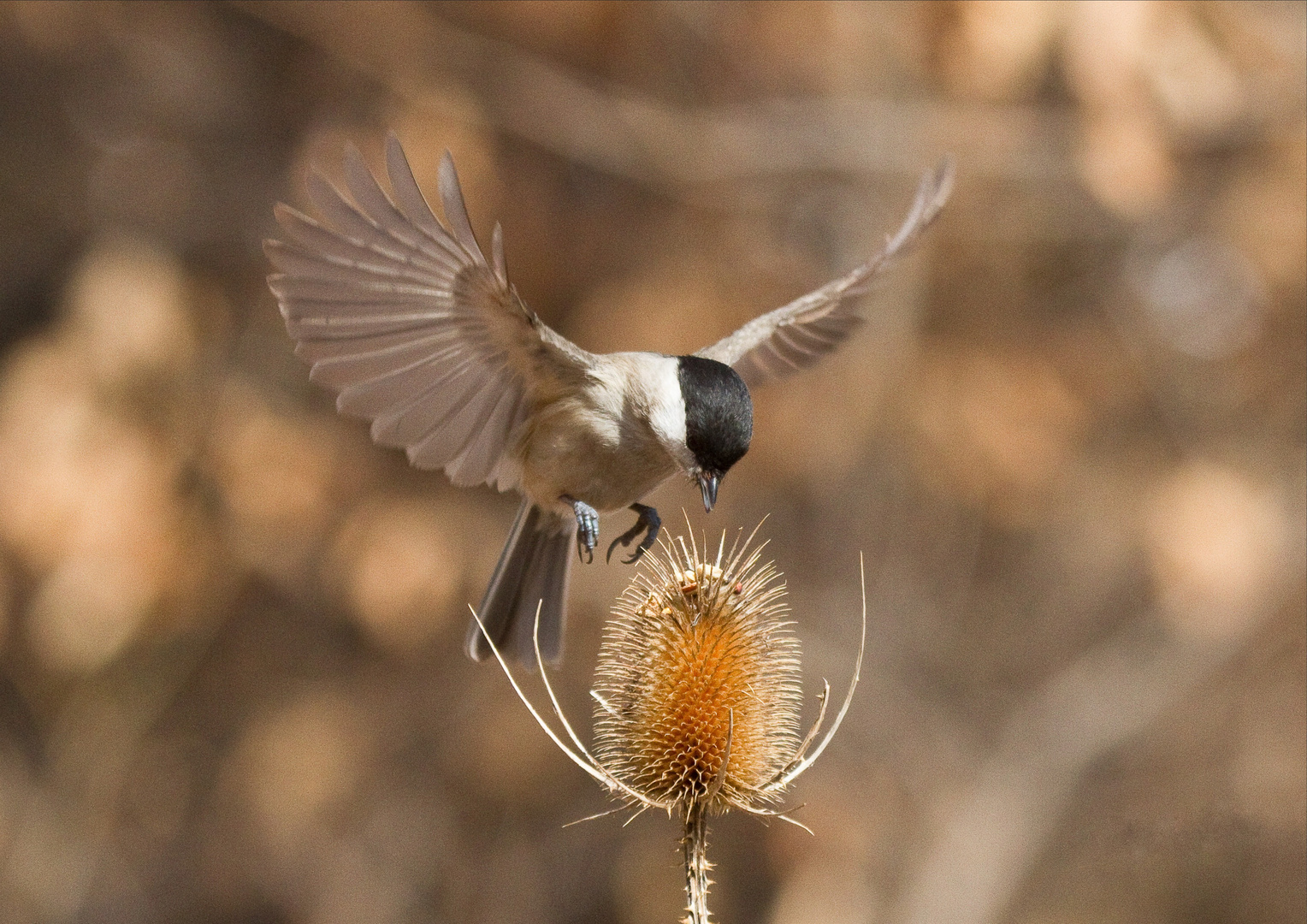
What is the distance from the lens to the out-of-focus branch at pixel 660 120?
20.8 ft

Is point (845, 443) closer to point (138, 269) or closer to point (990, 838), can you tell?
point (990, 838)

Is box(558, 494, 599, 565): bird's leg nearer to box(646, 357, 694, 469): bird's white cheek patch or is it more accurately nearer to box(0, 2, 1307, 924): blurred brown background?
box(646, 357, 694, 469): bird's white cheek patch

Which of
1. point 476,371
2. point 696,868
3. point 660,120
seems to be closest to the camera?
point 696,868

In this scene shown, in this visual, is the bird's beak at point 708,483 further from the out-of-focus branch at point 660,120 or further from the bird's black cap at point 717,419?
the out-of-focus branch at point 660,120

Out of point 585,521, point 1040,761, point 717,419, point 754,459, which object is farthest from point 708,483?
point 1040,761

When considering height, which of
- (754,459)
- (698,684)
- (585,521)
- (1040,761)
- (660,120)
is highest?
(660,120)

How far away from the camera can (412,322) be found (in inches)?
113

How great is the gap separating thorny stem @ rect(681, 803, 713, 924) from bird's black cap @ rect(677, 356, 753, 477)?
2.82 ft

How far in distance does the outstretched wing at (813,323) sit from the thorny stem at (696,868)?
64.5 inches

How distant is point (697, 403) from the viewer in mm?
2832

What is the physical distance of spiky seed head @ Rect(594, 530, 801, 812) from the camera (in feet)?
7.72

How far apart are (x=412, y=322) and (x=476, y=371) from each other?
0.76 feet

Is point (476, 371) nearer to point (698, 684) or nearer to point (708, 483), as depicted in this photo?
point (708, 483)

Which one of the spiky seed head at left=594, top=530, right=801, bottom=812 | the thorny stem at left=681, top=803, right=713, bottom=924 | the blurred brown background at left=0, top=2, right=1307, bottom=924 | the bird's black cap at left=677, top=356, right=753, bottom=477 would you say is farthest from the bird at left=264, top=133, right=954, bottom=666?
the blurred brown background at left=0, top=2, right=1307, bottom=924
